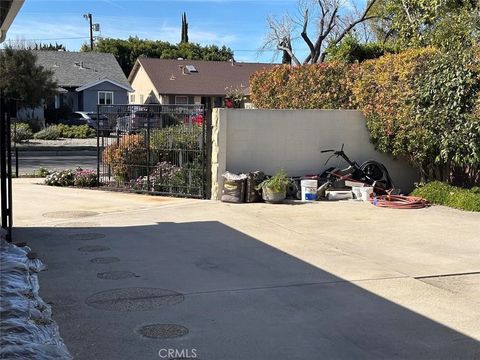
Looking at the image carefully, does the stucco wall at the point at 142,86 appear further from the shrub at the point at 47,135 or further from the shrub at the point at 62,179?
the shrub at the point at 62,179

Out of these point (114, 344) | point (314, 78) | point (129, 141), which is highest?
point (314, 78)

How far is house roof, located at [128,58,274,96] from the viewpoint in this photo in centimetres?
5006

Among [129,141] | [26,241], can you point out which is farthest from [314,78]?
[26,241]

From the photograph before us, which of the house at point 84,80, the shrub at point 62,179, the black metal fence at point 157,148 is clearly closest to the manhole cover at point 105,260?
the black metal fence at point 157,148

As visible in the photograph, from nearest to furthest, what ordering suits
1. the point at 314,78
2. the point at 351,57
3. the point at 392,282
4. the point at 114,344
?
the point at 114,344 → the point at 392,282 → the point at 314,78 → the point at 351,57

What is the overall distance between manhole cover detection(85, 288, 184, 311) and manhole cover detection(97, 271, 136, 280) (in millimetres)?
466

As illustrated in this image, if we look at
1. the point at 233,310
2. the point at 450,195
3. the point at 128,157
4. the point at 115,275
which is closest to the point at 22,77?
the point at 128,157

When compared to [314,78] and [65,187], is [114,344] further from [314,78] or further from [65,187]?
[314,78]

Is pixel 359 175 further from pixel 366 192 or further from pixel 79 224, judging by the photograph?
pixel 79 224

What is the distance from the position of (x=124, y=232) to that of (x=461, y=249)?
5017 mm

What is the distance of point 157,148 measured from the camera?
13.5m

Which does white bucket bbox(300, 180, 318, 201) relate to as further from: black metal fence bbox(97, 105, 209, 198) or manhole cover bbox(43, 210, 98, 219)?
manhole cover bbox(43, 210, 98, 219)

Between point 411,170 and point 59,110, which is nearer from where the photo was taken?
point 411,170

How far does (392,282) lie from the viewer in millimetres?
6387
